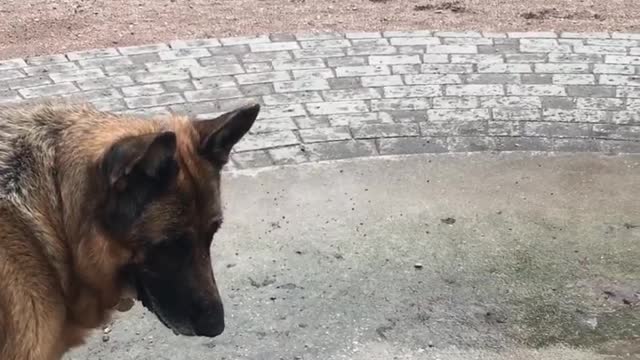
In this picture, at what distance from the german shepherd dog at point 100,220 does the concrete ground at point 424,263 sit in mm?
1426

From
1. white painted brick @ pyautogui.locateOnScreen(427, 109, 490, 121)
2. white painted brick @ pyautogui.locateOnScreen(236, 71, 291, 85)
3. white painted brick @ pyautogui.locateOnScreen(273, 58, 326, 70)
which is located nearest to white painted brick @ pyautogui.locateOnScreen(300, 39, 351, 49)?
white painted brick @ pyautogui.locateOnScreen(273, 58, 326, 70)

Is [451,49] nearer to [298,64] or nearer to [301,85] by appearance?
[298,64]

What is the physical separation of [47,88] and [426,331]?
4064 mm

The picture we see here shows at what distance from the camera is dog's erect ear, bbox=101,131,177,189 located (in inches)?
126

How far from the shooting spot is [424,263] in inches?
229

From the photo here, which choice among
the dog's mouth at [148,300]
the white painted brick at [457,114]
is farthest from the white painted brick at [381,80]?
the dog's mouth at [148,300]

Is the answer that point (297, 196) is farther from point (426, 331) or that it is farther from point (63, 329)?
point (63, 329)

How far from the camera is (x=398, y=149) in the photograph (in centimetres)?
704

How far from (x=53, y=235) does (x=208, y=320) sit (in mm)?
704

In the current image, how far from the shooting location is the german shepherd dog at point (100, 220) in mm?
3404

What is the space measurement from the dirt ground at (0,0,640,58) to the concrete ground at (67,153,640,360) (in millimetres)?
2677

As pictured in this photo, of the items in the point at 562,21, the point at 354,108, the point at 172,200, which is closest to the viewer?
the point at 172,200

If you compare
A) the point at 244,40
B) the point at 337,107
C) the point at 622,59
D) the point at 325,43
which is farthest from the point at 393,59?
the point at 622,59

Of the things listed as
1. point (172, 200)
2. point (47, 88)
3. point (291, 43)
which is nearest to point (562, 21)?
point (291, 43)
